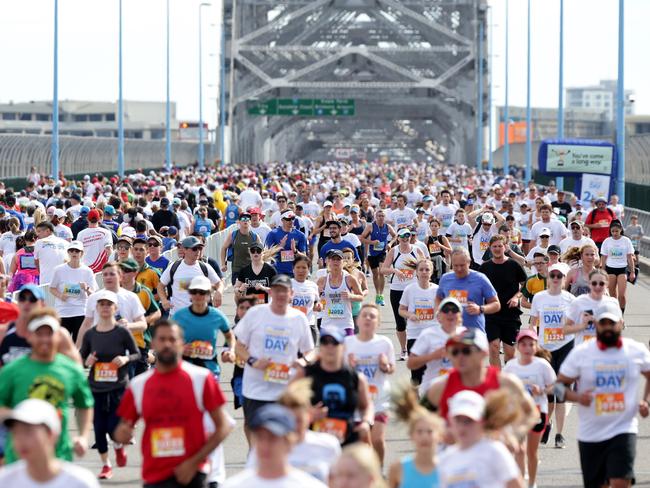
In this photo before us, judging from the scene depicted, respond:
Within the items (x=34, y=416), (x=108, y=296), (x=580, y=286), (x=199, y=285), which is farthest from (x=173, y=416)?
(x=580, y=286)

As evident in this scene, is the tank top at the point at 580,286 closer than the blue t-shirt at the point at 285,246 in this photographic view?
Yes

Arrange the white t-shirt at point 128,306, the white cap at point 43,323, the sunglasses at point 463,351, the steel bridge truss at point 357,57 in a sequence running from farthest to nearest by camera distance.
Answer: the steel bridge truss at point 357,57, the white t-shirt at point 128,306, the sunglasses at point 463,351, the white cap at point 43,323

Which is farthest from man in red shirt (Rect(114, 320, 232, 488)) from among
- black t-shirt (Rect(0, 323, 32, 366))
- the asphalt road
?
the asphalt road

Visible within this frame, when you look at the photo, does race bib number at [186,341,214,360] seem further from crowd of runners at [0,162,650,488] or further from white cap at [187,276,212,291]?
white cap at [187,276,212,291]

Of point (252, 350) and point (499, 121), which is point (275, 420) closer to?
point (252, 350)

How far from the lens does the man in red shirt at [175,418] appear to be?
7.98 m

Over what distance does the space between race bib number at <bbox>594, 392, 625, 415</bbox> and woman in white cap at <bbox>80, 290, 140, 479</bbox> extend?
11.3 ft

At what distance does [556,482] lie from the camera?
435 inches

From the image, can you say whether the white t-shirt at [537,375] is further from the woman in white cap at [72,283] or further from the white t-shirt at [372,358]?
the woman in white cap at [72,283]

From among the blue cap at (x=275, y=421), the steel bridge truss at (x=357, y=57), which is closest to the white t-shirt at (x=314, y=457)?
the blue cap at (x=275, y=421)

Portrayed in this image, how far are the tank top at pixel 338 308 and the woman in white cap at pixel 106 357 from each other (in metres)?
3.73

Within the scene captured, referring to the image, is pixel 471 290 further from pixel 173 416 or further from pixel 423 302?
pixel 173 416

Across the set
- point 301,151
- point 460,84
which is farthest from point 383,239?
point 301,151

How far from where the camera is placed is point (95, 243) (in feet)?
61.3
